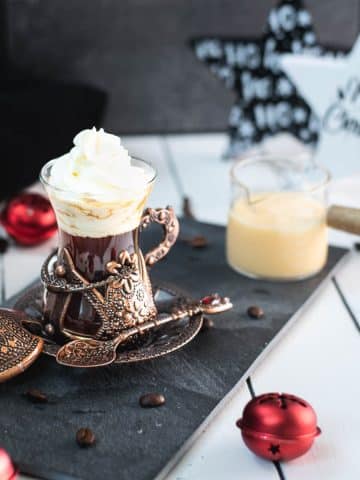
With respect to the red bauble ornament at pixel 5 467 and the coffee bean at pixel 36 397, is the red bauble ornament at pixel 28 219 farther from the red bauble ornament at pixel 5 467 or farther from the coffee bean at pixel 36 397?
the red bauble ornament at pixel 5 467

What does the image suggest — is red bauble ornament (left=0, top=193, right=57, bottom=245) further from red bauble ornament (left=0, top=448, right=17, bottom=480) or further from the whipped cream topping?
red bauble ornament (left=0, top=448, right=17, bottom=480)

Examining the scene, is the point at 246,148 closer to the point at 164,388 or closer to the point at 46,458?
the point at 164,388

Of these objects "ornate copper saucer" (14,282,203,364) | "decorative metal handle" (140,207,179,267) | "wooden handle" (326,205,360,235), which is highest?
"decorative metal handle" (140,207,179,267)

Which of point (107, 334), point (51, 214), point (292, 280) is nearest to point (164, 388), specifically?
point (107, 334)

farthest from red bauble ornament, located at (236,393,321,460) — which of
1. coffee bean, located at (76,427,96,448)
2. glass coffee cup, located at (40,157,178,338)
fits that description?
glass coffee cup, located at (40,157,178,338)

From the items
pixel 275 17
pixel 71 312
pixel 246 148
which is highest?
pixel 275 17

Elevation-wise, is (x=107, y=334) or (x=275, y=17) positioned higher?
(x=275, y=17)

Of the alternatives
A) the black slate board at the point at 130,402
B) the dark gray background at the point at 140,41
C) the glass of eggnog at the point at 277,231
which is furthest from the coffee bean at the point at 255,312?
the dark gray background at the point at 140,41
